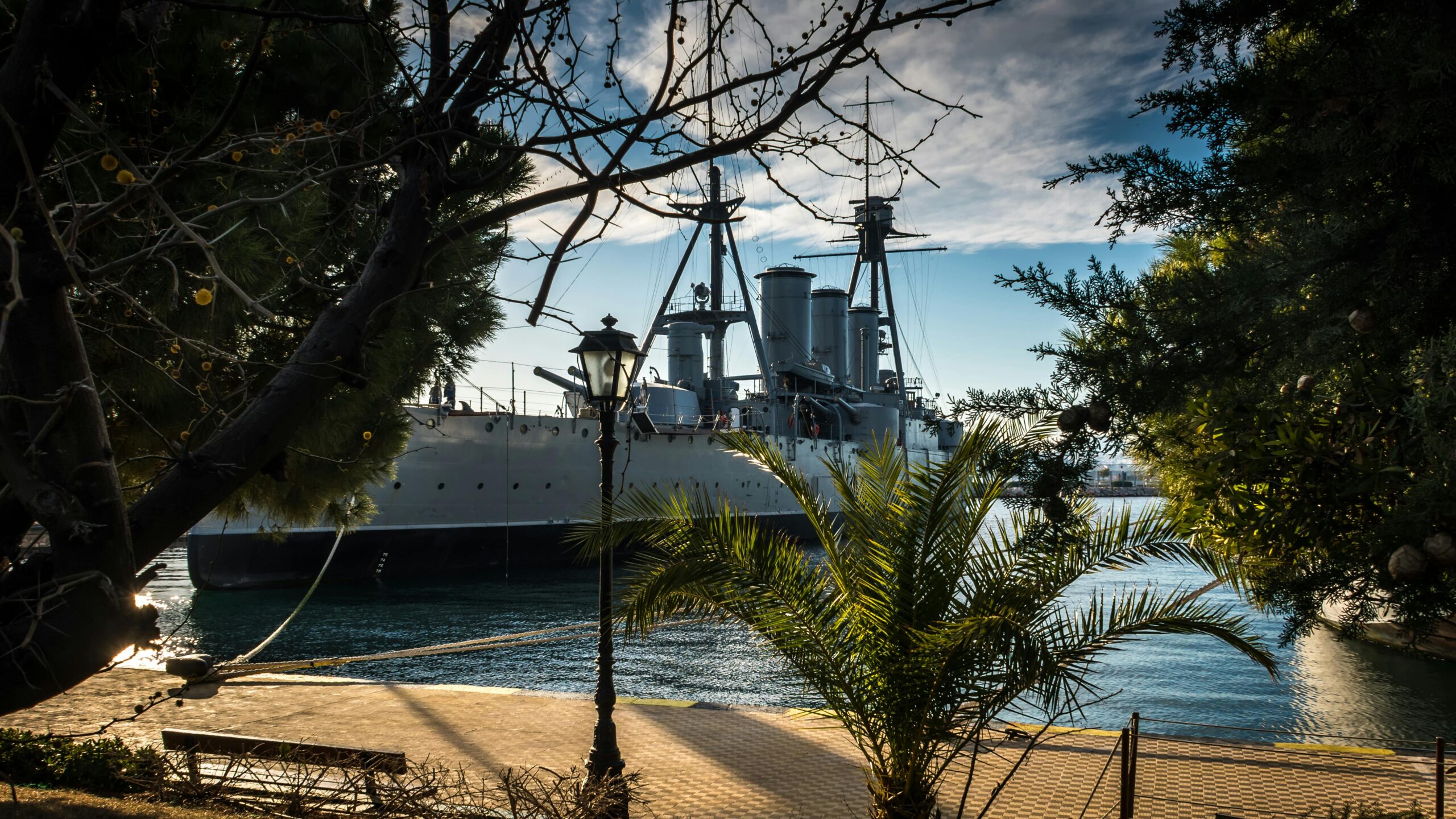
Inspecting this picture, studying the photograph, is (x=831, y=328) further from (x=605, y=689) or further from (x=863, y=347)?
(x=605, y=689)

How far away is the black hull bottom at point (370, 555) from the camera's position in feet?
73.6

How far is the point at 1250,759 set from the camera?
6551 mm

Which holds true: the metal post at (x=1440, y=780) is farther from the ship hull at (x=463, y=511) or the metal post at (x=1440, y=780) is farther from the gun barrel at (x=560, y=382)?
the gun barrel at (x=560, y=382)

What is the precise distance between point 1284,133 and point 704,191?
210cm

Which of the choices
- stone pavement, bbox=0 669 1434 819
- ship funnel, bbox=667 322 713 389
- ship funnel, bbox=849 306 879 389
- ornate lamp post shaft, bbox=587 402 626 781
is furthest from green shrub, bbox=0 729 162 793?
→ ship funnel, bbox=849 306 879 389

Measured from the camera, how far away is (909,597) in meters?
4.42

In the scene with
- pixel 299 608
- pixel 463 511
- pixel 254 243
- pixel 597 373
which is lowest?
pixel 299 608

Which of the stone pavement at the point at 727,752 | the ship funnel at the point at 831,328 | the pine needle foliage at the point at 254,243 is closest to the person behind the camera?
the pine needle foliage at the point at 254,243

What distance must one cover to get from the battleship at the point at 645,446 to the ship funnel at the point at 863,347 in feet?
0.25

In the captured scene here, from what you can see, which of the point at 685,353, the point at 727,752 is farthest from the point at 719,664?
the point at 685,353

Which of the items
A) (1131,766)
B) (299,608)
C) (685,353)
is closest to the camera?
(1131,766)

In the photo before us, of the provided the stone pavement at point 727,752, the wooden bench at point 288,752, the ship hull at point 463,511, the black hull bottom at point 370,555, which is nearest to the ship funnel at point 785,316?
the ship hull at point 463,511

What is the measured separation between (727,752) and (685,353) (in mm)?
34682

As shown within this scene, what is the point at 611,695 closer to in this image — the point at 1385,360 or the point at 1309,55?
the point at 1385,360
